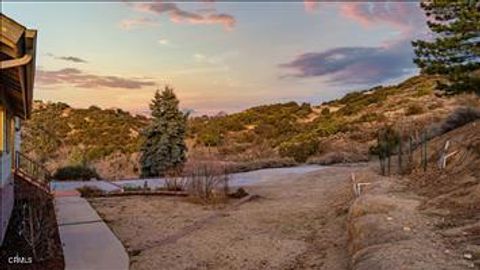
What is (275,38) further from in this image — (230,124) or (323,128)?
(230,124)

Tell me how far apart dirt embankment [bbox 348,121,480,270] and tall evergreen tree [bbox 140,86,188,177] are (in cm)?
1111

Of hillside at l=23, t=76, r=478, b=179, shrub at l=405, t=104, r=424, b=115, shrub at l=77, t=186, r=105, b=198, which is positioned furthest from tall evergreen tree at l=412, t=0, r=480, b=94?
shrub at l=405, t=104, r=424, b=115

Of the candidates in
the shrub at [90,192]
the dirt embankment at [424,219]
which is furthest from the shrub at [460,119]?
the shrub at [90,192]

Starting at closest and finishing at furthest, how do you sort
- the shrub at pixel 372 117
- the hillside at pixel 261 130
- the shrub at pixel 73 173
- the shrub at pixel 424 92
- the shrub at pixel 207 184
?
the shrub at pixel 207 184, the shrub at pixel 73 173, the hillside at pixel 261 130, the shrub at pixel 372 117, the shrub at pixel 424 92

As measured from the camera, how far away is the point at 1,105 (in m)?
8.35

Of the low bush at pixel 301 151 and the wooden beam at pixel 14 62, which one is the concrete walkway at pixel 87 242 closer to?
the wooden beam at pixel 14 62

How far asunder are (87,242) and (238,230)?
2.97 meters

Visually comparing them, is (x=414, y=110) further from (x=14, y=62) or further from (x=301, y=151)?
(x=14, y=62)

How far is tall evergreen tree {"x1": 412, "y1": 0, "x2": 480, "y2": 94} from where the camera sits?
1395 cm

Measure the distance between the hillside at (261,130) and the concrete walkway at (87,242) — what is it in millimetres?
11635

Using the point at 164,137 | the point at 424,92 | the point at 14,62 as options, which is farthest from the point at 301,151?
the point at 14,62

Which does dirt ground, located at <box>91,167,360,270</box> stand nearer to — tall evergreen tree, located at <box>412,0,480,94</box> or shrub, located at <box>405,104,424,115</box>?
tall evergreen tree, located at <box>412,0,480,94</box>

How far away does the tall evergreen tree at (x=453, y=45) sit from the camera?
13953 mm

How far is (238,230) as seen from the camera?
9.58 meters
